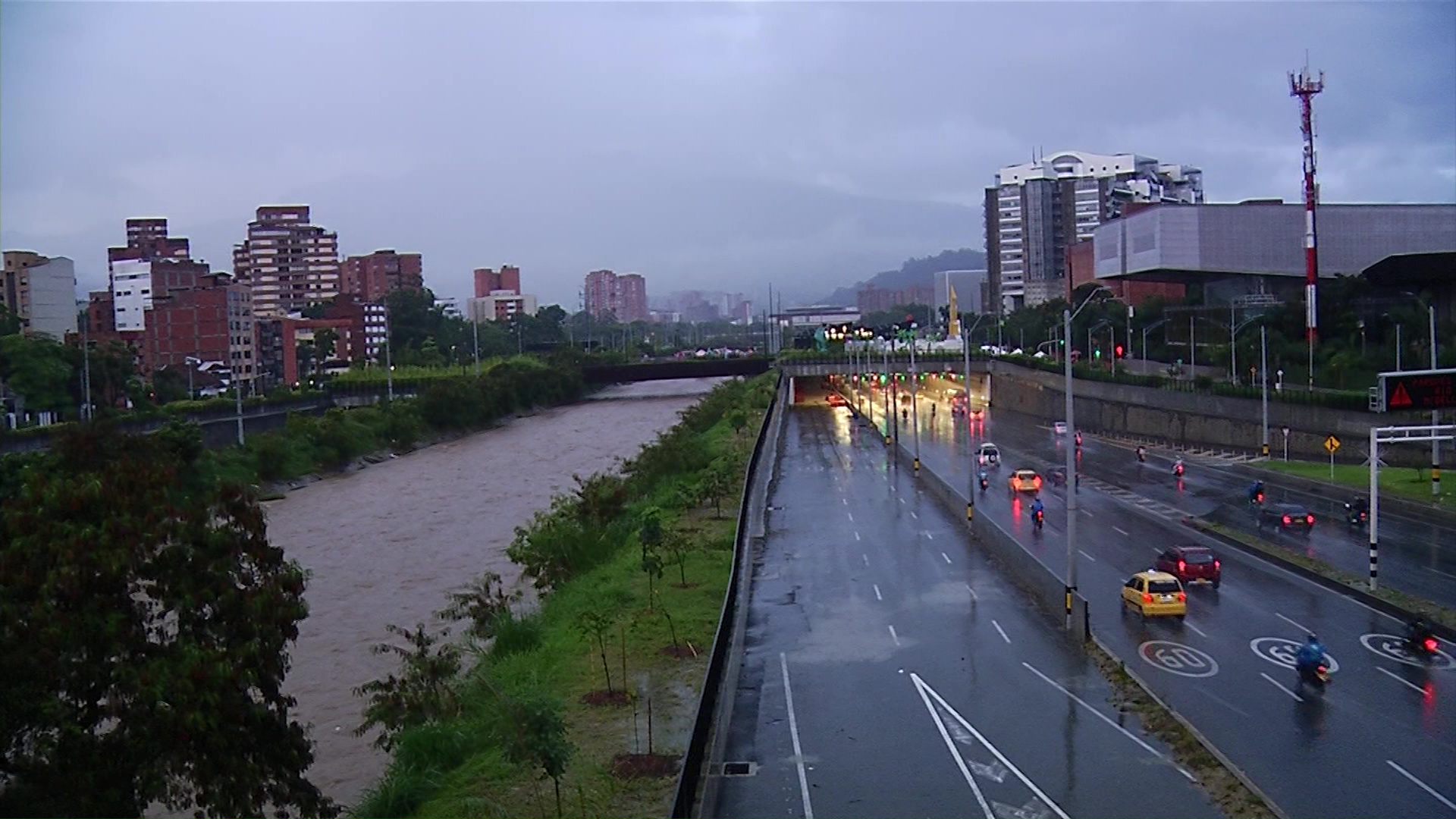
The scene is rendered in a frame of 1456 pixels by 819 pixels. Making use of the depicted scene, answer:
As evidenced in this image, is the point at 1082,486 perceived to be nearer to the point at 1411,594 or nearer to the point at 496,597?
the point at 1411,594

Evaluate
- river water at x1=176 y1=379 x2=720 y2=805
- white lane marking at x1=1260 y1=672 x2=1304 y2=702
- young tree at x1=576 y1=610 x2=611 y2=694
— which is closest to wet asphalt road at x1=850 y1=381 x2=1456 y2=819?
white lane marking at x1=1260 y1=672 x2=1304 y2=702

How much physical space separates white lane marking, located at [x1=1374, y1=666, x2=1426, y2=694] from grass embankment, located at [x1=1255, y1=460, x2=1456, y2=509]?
19008mm

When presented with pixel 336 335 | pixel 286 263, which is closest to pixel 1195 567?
pixel 336 335

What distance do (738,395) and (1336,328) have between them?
113 feet

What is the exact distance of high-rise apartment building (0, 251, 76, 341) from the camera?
102 m

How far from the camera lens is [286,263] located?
187m

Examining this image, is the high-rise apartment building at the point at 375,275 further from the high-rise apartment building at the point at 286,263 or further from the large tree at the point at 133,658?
the large tree at the point at 133,658

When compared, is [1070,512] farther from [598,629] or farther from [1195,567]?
[598,629]

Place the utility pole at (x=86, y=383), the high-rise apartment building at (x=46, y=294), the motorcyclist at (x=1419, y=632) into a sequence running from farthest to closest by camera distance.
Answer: the high-rise apartment building at (x=46, y=294), the utility pole at (x=86, y=383), the motorcyclist at (x=1419, y=632)

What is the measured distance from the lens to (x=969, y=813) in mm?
14102

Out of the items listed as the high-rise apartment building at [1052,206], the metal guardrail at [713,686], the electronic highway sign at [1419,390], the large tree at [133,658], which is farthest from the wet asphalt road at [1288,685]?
the high-rise apartment building at [1052,206]

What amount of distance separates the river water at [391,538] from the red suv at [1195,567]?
15.8 m

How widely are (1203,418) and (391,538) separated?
124 feet

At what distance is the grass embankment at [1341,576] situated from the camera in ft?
74.0
